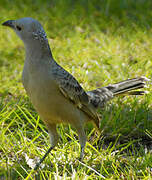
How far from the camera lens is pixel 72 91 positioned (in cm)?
404

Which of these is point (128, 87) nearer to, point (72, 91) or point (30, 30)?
point (72, 91)

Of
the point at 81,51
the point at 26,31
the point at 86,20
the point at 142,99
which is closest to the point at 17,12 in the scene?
the point at 86,20

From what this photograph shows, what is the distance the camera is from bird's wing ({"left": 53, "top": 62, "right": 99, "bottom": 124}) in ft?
12.5

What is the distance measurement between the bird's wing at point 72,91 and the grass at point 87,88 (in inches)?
14.5

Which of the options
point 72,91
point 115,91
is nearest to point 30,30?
point 72,91

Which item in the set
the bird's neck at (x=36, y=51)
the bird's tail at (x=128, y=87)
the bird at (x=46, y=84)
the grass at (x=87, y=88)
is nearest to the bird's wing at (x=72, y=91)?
the bird at (x=46, y=84)

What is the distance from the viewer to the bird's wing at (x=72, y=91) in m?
3.82

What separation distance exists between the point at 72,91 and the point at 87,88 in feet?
4.85

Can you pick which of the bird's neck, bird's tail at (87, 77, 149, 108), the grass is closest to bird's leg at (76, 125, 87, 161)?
the grass

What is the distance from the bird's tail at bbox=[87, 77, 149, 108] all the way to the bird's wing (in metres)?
0.26

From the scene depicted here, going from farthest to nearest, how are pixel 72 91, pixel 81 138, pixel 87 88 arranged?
pixel 87 88 → pixel 81 138 → pixel 72 91

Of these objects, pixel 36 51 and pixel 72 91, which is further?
pixel 72 91

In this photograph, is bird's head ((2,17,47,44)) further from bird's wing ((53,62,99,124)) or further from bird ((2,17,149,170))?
bird's wing ((53,62,99,124))

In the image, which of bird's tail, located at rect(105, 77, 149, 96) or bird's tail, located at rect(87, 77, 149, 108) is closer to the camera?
bird's tail, located at rect(87, 77, 149, 108)
